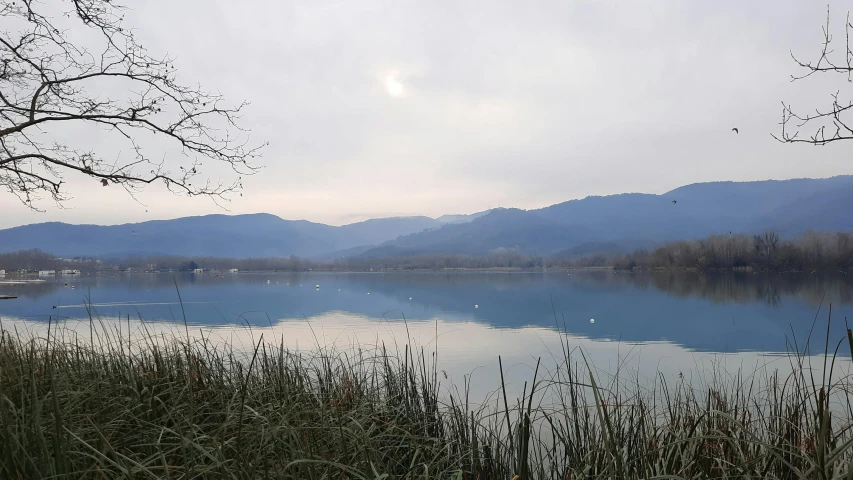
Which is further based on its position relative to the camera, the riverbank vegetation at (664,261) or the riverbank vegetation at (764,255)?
the riverbank vegetation at (664,261)

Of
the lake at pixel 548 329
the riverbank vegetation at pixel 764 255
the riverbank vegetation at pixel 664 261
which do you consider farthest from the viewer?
the riverbank vegetation at pixel 664 261

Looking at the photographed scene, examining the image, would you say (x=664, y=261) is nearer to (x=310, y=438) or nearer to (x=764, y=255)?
(x=764, y=255)

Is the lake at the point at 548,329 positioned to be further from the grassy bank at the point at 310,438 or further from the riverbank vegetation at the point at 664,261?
the riverbank vegetation at the point at 664,261

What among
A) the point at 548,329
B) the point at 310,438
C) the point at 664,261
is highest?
the point at 310,438

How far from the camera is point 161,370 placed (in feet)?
18.5

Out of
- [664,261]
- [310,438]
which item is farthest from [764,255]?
[310,438]

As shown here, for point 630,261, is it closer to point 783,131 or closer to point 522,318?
point 522,318

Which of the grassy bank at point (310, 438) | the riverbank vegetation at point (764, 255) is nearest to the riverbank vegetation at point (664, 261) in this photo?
the riverbank vegetation at point (764, 255)

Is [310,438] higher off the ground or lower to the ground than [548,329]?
higher

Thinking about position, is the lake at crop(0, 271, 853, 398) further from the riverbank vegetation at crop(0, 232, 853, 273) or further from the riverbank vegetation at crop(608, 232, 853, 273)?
the riverbank vegetation at crop(0, 232, 853, 273)

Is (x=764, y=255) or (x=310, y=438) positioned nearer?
(x=310, y=438)

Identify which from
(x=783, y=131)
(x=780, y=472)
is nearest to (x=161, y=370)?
(x=780, y=472)

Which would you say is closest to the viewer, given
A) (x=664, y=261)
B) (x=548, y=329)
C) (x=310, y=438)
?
(x=310, y=438)

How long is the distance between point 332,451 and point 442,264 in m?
169
